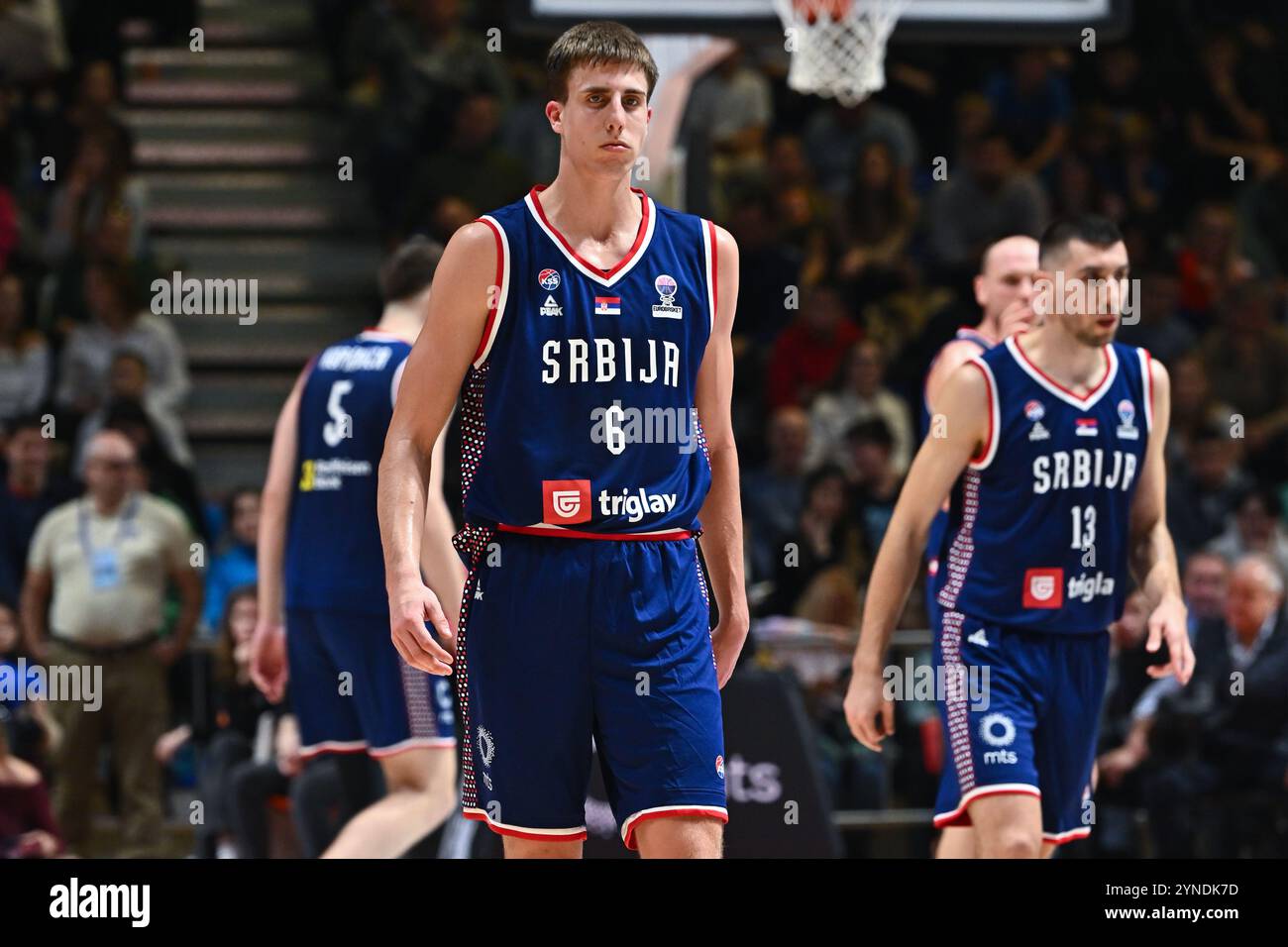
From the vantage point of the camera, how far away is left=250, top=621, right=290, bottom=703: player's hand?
24.4 feet

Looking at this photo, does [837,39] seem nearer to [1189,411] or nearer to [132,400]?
[1189,411]

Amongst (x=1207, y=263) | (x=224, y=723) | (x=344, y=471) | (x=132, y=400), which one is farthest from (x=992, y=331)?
(x=1207, y=263)

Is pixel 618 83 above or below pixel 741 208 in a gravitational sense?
below

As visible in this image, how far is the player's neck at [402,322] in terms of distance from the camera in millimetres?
7336

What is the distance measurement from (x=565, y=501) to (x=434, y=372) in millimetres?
413

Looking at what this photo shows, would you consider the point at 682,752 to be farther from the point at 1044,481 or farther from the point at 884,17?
the point at 884,17

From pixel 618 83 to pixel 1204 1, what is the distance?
1122 centimetres

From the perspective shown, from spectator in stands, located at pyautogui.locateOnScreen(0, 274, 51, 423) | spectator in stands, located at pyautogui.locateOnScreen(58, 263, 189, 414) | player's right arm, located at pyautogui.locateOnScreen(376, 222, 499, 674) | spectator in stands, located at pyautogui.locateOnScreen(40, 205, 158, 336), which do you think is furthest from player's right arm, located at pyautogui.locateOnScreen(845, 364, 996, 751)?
spectator in stands, located at pyautogui.locateOnScreen(40, 205, 158, 336)

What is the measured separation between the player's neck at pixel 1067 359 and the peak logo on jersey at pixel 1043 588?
562mm

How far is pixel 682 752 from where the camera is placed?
4.65 m

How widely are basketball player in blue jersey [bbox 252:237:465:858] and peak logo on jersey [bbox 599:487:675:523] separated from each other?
2695 millimetres

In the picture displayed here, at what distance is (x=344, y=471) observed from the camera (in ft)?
24.2

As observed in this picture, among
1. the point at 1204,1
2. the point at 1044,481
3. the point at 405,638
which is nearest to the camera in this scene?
the point at 405,638
